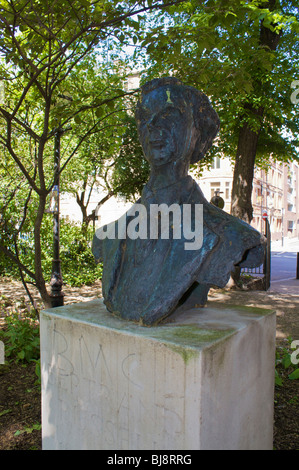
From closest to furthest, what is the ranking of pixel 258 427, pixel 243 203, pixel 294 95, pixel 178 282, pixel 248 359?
pixel 178 282 → pixel 248 359 → pixel 258 427 → pixel 294 95 → pixel 243 203

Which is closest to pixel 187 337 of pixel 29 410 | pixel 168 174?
pixel 168 174

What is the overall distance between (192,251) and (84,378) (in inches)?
44.1

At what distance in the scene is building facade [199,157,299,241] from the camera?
33938 mm

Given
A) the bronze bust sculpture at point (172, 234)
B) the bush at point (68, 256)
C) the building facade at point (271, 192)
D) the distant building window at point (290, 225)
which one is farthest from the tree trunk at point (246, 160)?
the distant building window at point (290, 225)

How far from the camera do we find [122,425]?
232 centimetres

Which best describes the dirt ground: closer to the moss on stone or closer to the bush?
the moss on stone

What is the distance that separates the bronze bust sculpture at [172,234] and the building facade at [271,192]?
22853 mm

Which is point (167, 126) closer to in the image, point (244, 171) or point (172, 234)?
point (172, 234)

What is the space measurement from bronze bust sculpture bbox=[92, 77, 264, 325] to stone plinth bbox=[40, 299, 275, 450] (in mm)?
205

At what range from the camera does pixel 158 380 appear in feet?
7.03

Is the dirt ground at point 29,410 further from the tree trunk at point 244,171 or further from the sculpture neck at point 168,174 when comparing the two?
the tree trunk at point 244,171

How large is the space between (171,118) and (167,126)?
0.18 ft

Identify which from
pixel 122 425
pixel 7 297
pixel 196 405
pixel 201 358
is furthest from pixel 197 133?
pixel 7 297

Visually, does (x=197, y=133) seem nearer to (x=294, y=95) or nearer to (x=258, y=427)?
(x=258, y=427)
